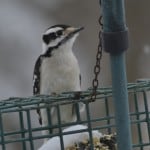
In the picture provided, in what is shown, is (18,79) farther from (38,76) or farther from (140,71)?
(38,76)

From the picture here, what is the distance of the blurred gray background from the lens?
9.52 meters

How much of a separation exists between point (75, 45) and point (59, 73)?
4037 mm

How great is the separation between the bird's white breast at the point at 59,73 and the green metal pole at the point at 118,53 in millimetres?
2362

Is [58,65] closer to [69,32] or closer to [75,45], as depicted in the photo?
[69,32]

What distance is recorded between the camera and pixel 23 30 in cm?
1062

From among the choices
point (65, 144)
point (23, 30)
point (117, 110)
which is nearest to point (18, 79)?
point (23, 30)

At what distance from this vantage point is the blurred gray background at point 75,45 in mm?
9516

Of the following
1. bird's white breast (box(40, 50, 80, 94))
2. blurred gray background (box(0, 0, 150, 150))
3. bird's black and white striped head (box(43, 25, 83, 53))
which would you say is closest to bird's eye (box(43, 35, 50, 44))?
bird's black and white striped head (box(43, 25, 83, 53))

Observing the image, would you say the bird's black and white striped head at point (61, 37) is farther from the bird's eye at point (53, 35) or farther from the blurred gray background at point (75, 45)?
the blurred gray background at point (75, 45)

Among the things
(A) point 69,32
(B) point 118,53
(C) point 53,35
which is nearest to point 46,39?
(C) point 53,35

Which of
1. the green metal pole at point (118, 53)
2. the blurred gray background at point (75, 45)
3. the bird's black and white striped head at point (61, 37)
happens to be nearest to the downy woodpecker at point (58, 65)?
the bird's black and white striped head at point (61, 37)

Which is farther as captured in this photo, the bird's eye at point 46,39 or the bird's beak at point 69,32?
the bird's eye at point 46,39

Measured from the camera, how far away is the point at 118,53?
354cm

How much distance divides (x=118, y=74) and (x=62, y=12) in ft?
20.2
